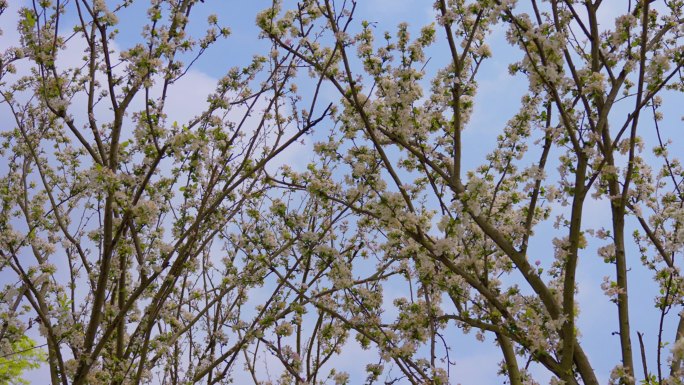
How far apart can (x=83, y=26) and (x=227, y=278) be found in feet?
10.5

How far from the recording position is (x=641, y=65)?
639 cm

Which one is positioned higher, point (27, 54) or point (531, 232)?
point (27, 54)

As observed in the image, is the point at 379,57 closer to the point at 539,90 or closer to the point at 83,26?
the point at 539,90


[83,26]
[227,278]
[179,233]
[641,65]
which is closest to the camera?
[641,65]

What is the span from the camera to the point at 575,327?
6.53m

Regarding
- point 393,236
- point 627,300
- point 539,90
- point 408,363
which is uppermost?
point 539,90

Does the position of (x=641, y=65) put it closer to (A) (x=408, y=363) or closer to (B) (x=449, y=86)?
(B) (x=449, y=86)

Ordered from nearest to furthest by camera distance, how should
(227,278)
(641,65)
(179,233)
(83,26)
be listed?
(641,65) → (83,26) → (179,233) → (227,278)

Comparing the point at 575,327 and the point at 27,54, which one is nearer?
the point at 575,327

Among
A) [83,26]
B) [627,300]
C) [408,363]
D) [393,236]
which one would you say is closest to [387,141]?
[393,236]

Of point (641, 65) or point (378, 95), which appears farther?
point (378, 95)

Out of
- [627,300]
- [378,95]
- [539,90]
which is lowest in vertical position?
[627,300]

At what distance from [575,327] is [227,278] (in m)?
3.92

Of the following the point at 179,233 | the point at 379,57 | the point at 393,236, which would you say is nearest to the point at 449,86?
the point at 379,57
